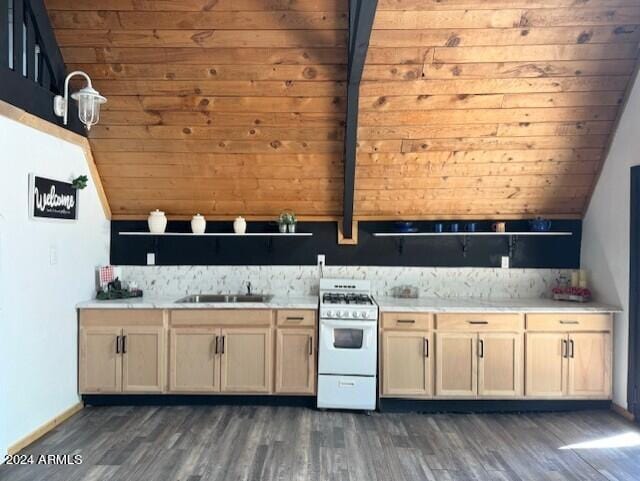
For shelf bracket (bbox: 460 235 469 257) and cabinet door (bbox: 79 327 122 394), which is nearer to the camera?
cabinet door (bbox: 79 327 122 394)

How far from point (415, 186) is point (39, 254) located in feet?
10.2

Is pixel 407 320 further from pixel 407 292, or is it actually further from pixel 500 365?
pixel 500 365

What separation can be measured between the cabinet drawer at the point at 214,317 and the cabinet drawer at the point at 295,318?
0.15m

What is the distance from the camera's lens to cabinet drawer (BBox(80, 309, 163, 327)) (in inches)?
133

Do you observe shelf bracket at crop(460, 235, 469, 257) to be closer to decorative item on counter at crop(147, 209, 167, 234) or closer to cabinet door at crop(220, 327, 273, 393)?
cabinet door at crop(220, 327, 273, 393)

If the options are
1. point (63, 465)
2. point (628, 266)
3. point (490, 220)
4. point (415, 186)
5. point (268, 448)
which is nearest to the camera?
point (63, 465)

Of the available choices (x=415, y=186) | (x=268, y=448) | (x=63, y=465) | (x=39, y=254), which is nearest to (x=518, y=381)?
(x=415, y=186)

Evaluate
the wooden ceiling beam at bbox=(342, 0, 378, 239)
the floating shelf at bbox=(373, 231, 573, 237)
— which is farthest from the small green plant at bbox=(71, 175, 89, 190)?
the floating shelf at bbox=(373, 231, 573, 237)

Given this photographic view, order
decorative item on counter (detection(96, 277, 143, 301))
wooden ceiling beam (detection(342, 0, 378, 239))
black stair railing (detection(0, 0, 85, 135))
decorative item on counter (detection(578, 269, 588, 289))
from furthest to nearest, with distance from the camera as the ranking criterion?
decorative item on counter (detection(578, 269, 588, 289)) < decorative item on counter (detection(96, 277, 143, 301)) < black stair railing (detection(0, 0, 85, 135)) < wooden ceiling beam (detection(342, 0, 378, 239))

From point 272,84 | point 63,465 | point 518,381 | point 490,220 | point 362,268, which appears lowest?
point 63,465

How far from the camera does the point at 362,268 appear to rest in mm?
4125

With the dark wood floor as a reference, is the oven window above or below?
above

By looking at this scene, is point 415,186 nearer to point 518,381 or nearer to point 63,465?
point 518,381

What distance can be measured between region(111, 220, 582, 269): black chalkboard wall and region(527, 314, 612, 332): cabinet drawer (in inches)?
30.4
